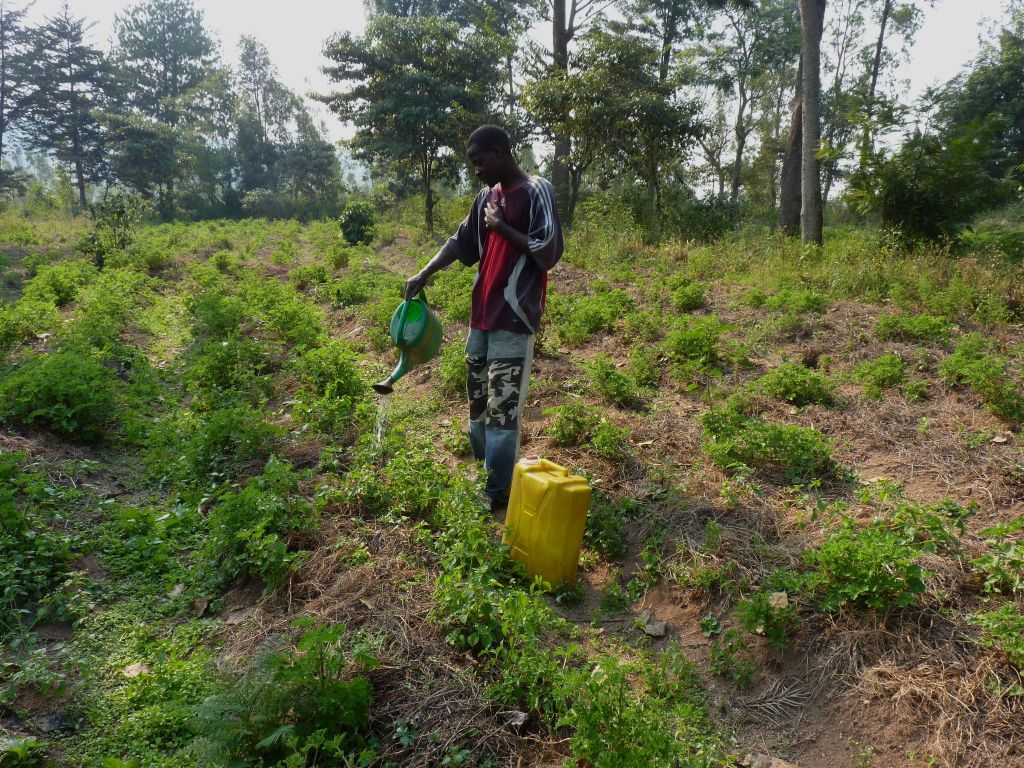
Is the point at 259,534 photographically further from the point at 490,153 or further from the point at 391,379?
the point at 490,153

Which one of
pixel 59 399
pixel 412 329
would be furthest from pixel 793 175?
pixel 59 399

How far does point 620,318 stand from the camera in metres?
6.27

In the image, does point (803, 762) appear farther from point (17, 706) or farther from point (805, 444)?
point (17, 706)

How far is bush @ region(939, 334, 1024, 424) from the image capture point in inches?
144

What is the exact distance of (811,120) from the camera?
28.5 feet

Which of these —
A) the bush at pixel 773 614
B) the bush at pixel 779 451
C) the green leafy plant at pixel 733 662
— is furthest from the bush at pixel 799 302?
the green leafy plant at pixel 733 662

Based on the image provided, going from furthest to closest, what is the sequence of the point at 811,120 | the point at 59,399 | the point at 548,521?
the point at 811,120
the point at 59,399
the point at 548,521

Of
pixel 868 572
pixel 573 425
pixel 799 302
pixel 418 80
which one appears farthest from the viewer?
pixel 418 80

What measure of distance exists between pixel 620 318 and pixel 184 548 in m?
4.38

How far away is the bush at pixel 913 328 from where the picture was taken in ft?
16.1

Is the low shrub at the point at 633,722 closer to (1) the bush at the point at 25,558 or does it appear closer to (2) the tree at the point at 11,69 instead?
(1) the bush at the point at 25,558

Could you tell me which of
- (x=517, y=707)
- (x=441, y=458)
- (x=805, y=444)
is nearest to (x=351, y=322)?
(x=441, y=458)

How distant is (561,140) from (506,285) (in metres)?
13.4

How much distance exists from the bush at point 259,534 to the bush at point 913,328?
4555 millimetres
